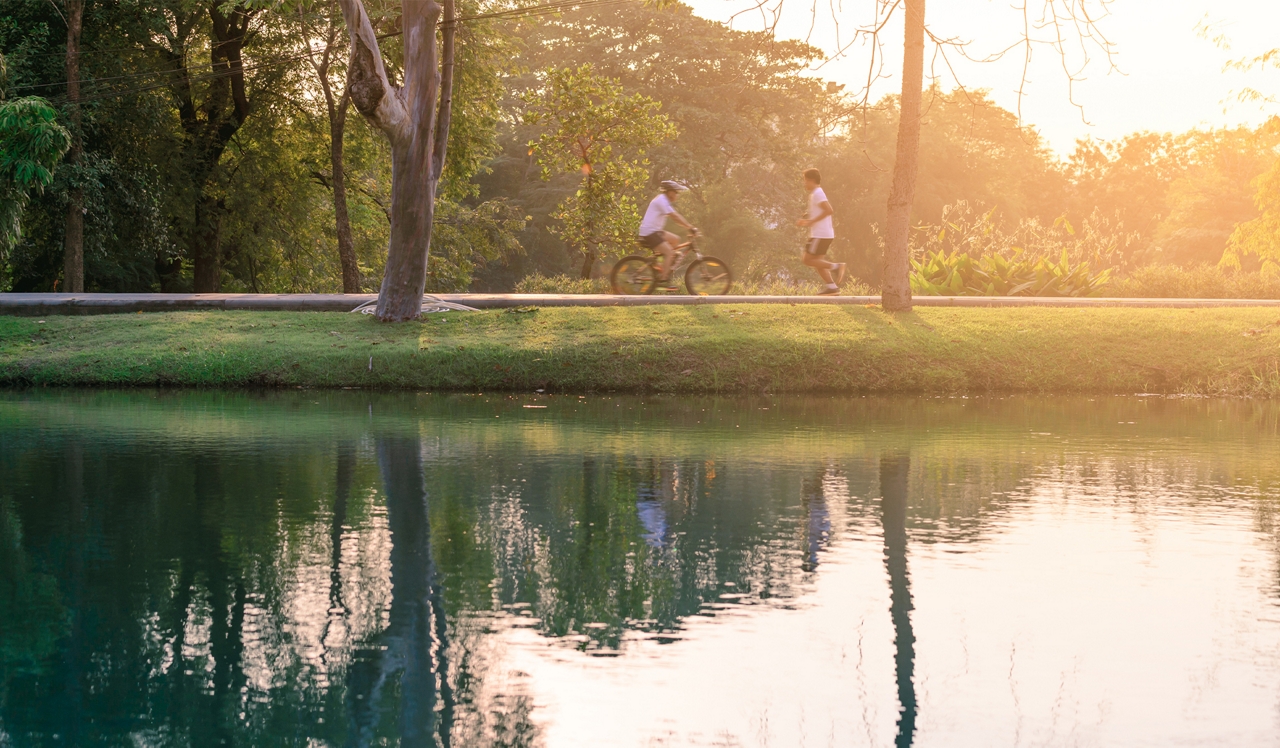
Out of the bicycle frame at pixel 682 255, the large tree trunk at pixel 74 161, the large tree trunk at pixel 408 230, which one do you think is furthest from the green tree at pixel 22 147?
the bicycle frame at pixel 682 255

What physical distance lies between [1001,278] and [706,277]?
21.1ft

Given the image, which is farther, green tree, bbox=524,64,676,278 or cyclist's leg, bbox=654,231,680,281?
green tree, bbox=524,64,676,278

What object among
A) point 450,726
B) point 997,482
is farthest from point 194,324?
point 450,726

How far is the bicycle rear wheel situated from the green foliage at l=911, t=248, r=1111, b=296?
6181 mm

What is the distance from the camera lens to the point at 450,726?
423 centimetres

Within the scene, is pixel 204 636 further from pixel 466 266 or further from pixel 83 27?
pixel 466 266

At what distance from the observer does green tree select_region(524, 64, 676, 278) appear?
33.1 metres

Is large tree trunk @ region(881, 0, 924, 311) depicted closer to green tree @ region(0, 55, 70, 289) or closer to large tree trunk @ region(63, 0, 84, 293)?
green tree @ region(0, 55, 70, 289)

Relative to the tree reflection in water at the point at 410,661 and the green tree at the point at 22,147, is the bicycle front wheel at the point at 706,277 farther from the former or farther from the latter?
the tree reflection in water at the point at 410,661

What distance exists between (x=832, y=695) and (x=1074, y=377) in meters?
14.4

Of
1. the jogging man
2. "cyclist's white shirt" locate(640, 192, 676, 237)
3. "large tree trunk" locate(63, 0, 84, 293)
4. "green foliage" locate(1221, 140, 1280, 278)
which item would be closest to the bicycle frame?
"cyclist's white shirt" locate(640, 192, 676, 237)

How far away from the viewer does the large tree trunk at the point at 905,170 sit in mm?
20734

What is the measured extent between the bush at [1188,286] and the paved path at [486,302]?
12.2ft

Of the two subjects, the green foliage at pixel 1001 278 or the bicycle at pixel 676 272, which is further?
the green foliage at pixel 1001 278
